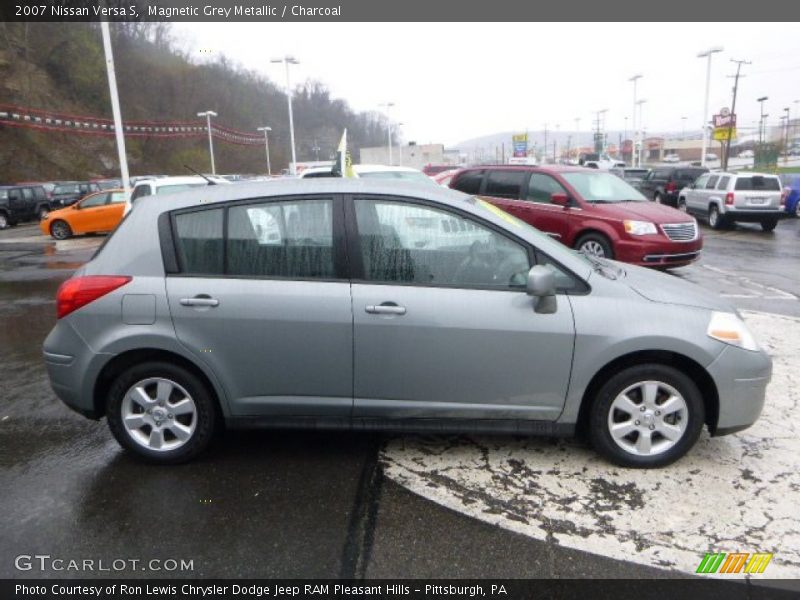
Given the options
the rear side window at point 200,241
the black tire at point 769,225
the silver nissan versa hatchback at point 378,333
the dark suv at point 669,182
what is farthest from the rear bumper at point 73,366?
the dark suv at point 669,182

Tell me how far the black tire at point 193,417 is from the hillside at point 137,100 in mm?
44413

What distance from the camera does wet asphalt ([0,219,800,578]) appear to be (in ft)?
8.99

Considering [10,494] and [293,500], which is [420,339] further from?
[10,494]

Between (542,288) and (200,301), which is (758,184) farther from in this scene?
(200,301)

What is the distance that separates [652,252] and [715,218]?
35.3 ft

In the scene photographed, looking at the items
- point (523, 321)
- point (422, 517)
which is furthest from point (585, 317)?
point (422, 517)

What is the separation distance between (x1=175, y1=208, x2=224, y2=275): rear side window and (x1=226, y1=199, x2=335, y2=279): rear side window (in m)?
0.08

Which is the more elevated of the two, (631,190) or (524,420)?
(631,190)

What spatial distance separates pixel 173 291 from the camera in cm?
348

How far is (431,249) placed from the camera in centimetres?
352

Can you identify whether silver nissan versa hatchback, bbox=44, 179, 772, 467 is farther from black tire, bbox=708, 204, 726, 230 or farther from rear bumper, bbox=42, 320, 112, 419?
black tire, bbox=708, 204, 726, 230

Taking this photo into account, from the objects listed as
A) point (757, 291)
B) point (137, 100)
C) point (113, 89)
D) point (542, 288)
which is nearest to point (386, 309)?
point (542, 288)

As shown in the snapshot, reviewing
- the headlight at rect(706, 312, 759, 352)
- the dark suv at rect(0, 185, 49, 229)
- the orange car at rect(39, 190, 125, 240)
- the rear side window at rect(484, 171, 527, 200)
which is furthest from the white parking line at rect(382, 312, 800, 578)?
the dark suv at rect(0, 185, 49, 229)

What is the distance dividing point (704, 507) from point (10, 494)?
12.7ft
